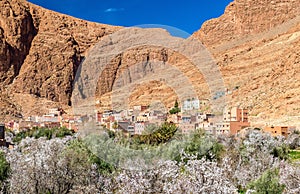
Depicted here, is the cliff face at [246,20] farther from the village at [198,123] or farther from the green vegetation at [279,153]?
the green vegetation at [279,153]

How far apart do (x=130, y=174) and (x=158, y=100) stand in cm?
7807

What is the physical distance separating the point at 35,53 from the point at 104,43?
2090cm

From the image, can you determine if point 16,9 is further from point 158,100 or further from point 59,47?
point 158,100

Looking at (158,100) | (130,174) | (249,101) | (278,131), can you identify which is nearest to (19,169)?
(130,174)

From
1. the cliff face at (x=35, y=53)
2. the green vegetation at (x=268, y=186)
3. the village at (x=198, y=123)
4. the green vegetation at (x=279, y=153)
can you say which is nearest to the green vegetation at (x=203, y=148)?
the green vegetation at (x=279, y=153)

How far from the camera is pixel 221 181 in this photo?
902cm

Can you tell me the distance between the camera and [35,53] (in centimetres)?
12106

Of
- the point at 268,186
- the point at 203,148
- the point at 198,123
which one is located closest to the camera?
the point at 268,186

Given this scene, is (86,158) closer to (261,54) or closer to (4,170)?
(4,170)

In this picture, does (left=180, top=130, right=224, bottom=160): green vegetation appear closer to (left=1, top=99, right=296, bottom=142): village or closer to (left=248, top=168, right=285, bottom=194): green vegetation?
(left=248, top=168, right=285, bottom=194): green vegetation

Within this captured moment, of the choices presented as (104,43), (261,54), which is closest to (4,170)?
(261,54)

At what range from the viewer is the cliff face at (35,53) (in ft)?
373

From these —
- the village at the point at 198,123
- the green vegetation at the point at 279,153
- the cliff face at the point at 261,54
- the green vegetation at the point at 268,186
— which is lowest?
the green vegetation at the point at 268,186

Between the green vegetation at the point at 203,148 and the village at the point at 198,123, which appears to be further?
the village at the point at 198,123
